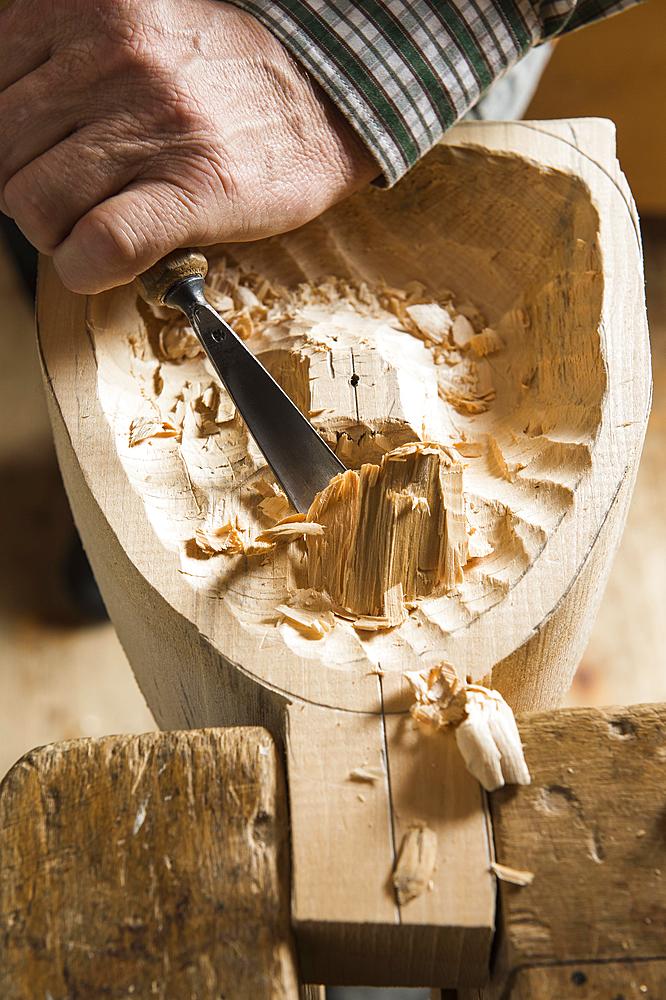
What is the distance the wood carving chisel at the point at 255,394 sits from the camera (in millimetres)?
849

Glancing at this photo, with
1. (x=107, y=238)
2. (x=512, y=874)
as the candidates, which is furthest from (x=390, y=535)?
(x=107, y=238)

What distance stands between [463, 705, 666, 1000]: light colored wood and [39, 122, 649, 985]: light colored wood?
0.03 metres

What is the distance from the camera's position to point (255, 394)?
2.88ft

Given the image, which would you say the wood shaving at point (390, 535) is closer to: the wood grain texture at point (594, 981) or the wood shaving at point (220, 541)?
the wood shaving at point (220, 541)

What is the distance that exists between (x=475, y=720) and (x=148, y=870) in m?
0.24

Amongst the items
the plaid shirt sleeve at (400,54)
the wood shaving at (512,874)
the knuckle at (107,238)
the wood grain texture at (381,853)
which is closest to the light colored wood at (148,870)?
the wood grain texture at (381,853)

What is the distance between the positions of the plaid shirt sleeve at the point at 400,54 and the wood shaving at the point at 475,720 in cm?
60

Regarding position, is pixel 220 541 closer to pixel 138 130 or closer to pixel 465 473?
pixel 465 473

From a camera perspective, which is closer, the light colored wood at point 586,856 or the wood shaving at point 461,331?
the light colored wood at point 586,856

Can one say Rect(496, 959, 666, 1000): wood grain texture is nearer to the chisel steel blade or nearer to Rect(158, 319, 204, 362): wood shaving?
the chisel steel blade

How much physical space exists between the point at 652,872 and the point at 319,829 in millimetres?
222

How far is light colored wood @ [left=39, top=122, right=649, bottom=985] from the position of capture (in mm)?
646

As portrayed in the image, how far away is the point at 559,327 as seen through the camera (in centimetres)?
99

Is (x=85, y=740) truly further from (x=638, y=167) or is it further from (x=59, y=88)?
(x=638, y=167)
